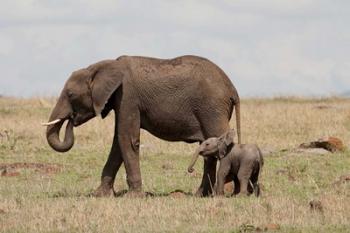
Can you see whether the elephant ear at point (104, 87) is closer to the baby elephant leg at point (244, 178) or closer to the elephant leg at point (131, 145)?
the elephant leg at point (131, 145)

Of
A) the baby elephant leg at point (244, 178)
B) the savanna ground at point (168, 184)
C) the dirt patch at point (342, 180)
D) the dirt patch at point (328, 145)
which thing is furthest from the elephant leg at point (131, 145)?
the dirt patch at point (328, 145)

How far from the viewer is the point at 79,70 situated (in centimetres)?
1628

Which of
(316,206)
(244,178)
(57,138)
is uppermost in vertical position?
(57,138)

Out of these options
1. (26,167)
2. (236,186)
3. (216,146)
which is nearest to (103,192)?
(216,146)

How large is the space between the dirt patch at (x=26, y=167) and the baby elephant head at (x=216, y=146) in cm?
465

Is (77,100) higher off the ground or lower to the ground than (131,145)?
higher

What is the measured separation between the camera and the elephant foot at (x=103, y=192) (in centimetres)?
1594

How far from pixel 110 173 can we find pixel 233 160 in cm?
206

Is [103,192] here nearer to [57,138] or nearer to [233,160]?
[57,138]

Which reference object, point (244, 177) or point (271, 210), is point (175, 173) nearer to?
point (244, 177)

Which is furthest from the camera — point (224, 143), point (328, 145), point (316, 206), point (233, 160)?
point (328, 145)

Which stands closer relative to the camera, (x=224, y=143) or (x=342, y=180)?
(x=224, y=143)

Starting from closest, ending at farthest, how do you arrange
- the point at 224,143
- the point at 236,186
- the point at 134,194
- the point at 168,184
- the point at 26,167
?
A: the point at 224,143 < the point at 134,194 < the point at 236,186 < the point at 168,184 < the point at 26,167

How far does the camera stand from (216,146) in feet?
51.0
